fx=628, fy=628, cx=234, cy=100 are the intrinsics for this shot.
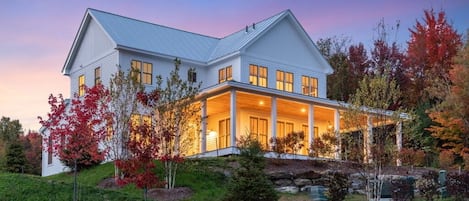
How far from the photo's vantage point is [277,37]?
32.3 m

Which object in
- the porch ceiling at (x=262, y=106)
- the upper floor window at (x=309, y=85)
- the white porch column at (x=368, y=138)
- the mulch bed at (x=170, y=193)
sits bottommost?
the mulch bed at (x=170, y=193)

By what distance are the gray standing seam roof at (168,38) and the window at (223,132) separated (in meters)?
3.30

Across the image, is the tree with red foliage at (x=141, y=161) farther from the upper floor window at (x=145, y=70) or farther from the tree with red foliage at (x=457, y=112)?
the tree with red foliage at (x=457, y=112)

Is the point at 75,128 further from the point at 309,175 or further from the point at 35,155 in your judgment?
the point at 35,155

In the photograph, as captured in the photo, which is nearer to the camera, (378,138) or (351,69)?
(378,138)

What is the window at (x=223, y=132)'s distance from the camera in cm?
3176

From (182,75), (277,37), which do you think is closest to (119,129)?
(182,75)

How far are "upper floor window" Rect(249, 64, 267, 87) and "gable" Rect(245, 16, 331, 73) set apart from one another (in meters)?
0.60

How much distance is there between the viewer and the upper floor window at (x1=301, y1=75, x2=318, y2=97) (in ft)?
108

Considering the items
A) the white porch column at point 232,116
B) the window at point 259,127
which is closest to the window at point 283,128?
the window at point 259,127

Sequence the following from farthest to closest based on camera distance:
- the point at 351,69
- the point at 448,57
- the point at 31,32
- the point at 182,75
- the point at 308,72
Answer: the point at 351,69
the point at 448,57
the point at 308,72
the point at 182,75
the point at 31,32

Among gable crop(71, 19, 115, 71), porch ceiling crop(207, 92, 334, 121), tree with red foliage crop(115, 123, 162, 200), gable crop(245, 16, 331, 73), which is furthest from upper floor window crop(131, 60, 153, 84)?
tree with red foliage crop(115, 123, 162, 200)

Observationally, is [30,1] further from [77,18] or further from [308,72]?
[308,72]

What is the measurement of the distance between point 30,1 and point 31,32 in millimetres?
2682
